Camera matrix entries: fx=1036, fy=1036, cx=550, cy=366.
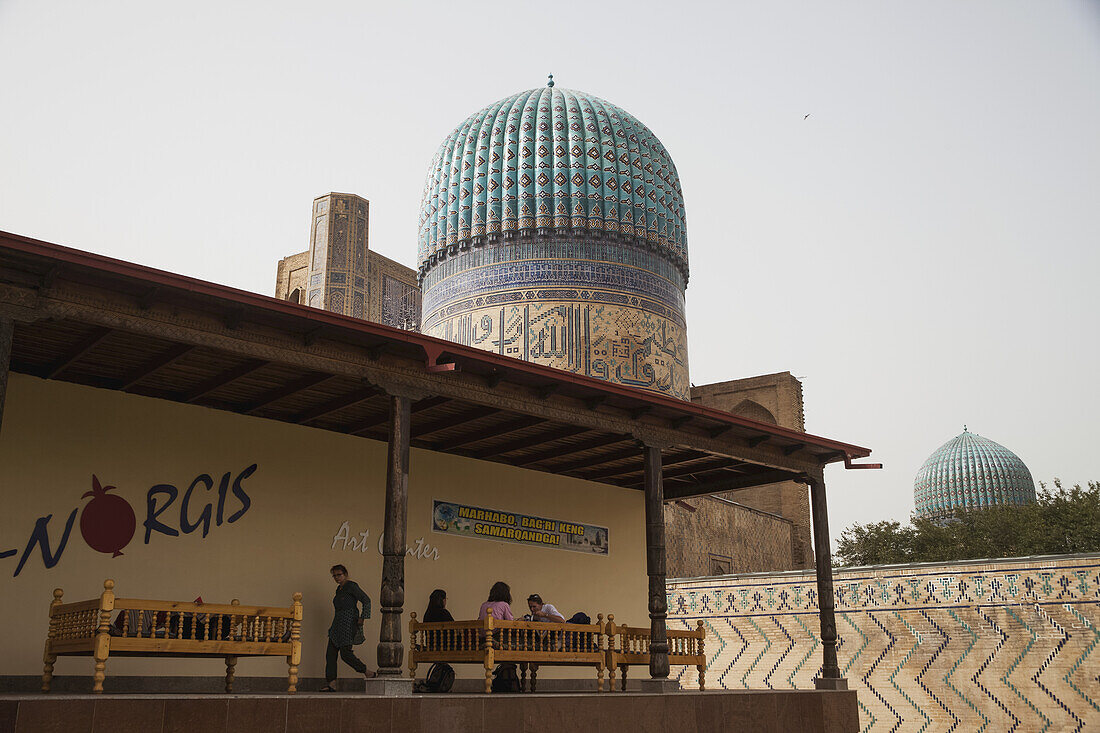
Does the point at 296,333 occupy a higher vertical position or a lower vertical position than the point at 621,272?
lower

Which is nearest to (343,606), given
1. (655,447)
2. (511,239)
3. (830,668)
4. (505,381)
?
(505,381)

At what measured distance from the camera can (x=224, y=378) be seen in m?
9.26

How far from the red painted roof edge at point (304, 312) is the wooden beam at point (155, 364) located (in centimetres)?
106

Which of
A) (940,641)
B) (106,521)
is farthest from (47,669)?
(940,641)

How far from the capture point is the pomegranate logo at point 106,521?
907cm

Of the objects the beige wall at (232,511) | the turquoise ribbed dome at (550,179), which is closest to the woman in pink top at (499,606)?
the beige wall at (232,511)

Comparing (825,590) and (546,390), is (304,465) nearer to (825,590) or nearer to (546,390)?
(546,390)

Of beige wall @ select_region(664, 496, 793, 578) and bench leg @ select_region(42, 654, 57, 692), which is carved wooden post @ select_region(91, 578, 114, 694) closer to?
bench leg @ select_region(42, 654, 57, 692)

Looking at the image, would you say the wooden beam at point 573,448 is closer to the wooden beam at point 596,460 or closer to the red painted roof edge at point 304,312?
the wooden beam at point 596,460

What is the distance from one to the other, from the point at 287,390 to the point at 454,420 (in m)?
1.92

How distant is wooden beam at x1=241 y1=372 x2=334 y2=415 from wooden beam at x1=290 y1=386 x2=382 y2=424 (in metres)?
0.43

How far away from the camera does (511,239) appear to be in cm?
2097

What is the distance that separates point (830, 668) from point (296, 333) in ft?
24.3

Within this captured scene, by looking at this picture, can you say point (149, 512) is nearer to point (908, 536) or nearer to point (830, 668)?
point (830, 668)
